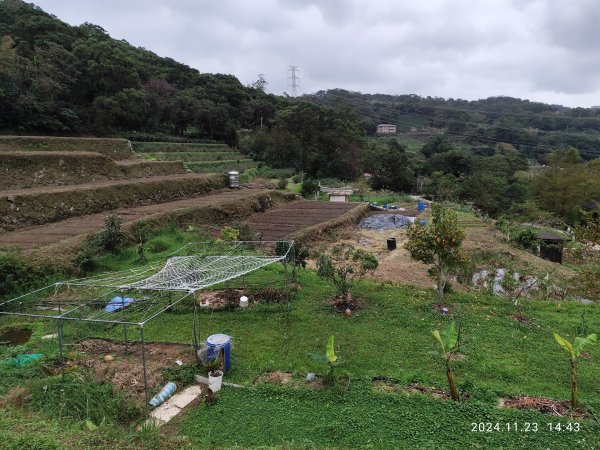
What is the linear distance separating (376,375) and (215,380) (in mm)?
2987

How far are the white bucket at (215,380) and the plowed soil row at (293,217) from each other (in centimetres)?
1214

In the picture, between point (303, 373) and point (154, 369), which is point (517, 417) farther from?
point (154, 369)

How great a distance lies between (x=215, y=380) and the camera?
7316mm

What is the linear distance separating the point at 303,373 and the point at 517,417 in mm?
3663

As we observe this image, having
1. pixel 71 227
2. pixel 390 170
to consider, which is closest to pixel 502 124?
pixel 390 170

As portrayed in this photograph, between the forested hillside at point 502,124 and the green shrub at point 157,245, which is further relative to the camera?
the forested hillside at point 502,124

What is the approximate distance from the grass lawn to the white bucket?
197 millimetres

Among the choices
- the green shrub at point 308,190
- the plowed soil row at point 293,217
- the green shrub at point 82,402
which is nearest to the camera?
the green shrub at point 82,402

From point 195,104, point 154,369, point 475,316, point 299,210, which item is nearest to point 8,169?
point 299,210

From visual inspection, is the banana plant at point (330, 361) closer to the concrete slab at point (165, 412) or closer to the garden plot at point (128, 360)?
the concrete slab at point (165, 412)

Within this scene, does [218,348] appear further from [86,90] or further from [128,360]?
[86,90]

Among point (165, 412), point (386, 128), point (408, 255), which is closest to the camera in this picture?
point (165, 412)

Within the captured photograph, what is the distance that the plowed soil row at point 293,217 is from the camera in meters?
21.6

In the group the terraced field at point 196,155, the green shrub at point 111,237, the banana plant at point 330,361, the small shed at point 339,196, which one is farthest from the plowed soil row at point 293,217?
the banana plant at point 330,361
